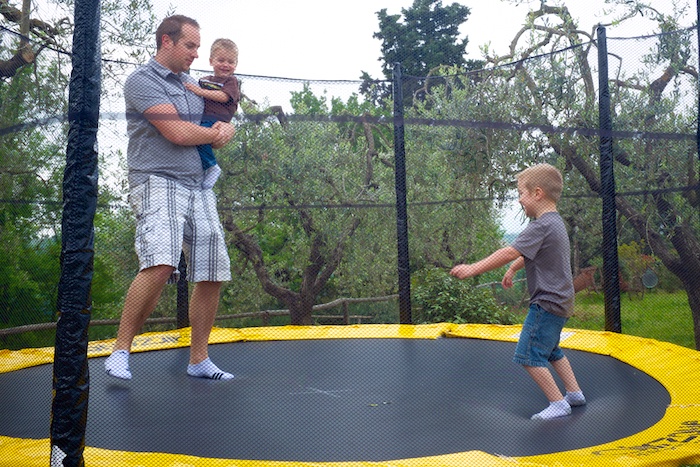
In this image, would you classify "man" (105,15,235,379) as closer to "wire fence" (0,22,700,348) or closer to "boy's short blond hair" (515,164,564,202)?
"wire fence" (0,22,700,348)

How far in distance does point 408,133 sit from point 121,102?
6.31 ft

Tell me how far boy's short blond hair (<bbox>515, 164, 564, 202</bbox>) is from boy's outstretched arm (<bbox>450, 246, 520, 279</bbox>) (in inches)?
7.8

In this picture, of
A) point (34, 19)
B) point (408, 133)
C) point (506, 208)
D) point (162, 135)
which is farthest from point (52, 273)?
point (408, 133)

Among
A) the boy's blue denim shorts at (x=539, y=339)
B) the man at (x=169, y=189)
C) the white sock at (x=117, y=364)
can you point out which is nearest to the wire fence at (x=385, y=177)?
the man at (x=169, y=189)

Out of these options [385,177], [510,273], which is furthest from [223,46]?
[385,177]

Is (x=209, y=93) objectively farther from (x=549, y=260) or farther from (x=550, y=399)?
(x=550, y=399)

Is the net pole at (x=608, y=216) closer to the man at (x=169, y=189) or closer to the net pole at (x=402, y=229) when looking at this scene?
the net pole at (x=402, y=229)

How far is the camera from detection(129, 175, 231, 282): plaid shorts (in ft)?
5.70

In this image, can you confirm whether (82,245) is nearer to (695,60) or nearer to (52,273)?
(52,273)

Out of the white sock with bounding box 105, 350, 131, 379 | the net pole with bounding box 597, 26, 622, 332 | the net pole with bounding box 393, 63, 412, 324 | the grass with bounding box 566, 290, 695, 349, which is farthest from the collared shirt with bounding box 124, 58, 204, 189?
the grass with bounding box 566, 290, 695, 349

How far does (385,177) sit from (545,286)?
2.43 meters

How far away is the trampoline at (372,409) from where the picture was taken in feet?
3.88

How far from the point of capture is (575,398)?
1548 mm

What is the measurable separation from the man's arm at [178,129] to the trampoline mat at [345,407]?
69 cm
